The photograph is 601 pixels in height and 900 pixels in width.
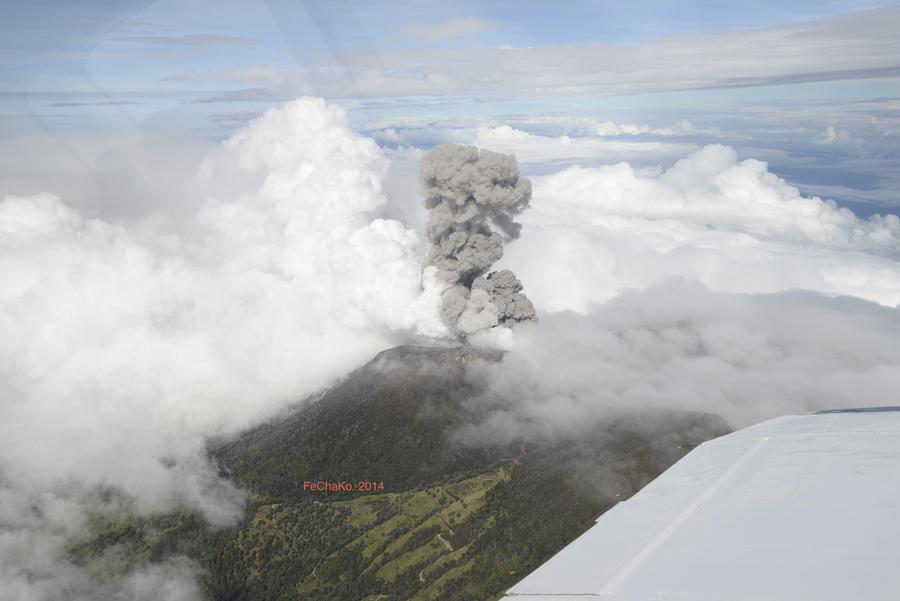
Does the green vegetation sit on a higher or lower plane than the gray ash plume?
lower

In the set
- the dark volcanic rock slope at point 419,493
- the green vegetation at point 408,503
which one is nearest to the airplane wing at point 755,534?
the green vegetation at point 408,503

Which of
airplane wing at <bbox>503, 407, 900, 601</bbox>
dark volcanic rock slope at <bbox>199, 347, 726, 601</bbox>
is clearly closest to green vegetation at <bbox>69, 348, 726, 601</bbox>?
dark volcanic rock slope at <bbox>199, 347, 726, 601</bbox>

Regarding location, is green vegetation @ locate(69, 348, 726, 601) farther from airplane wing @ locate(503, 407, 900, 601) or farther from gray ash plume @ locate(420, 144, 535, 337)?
airplane wing @ locate(503, 407, 900, 601)

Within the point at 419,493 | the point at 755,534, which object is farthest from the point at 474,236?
the point at 755,534

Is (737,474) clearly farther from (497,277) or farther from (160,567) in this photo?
(160,567)

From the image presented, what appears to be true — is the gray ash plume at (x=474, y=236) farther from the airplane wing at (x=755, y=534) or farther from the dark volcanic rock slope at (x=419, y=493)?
the airplane wing at (x=755, y=534)

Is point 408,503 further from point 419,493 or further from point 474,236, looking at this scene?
point 474,236

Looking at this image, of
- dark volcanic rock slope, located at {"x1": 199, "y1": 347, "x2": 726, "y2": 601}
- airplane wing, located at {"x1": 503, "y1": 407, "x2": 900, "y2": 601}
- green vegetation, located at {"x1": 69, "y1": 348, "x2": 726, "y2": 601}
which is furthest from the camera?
green vegetation, located at {"x1": 69, "y1": 348, "x2": 726, "y2": 601}
